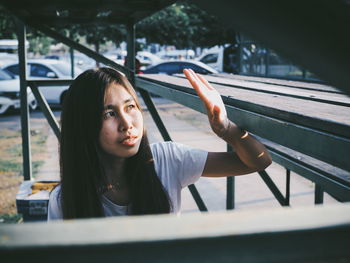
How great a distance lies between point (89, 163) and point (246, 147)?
0.64 metres

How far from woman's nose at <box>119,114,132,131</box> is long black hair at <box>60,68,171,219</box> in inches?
3.6

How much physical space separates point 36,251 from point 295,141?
2.76ft

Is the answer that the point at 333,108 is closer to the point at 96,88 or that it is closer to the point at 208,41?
the point at 96,88

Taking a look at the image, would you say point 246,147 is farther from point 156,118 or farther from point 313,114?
point 156,118

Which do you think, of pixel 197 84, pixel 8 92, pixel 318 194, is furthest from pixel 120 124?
pixel 8 92

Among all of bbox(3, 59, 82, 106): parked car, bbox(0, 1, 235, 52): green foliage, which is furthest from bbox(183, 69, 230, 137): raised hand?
bbox(0, 1, 235, 52): green foliage

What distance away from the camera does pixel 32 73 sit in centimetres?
1231

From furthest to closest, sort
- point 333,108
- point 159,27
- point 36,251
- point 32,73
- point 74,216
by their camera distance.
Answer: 1. point 159,27
2. point 32,73
3. point 74,216
4. point 333,108
5. point 36,251

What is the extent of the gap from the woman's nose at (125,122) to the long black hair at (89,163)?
3.6 inches

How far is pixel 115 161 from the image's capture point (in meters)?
1.79

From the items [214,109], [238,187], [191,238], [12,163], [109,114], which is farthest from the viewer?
[12,163]

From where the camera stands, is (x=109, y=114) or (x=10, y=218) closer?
(x=109, y=114)

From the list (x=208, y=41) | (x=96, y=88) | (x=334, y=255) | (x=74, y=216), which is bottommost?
(x=74, y=216)

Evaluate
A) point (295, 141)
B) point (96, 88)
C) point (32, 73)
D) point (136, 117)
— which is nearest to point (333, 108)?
point (295, 141)
